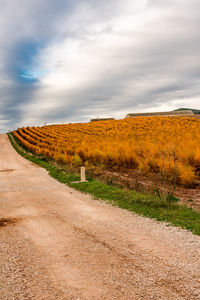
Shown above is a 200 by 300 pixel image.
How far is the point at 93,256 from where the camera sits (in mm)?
4988

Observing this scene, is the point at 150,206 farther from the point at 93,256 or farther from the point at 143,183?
the point at 143,183

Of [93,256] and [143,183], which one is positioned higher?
[93,256]

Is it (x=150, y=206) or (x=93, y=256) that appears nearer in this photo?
(x=93, y=256)

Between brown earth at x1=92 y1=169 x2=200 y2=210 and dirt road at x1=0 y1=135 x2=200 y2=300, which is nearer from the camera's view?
dirt road at x1=0 y1=135 x2=200 y2=300

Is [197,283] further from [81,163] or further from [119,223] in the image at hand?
[81,163]

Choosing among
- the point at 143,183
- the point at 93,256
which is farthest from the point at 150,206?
the point at 143,183

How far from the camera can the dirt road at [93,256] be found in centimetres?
388

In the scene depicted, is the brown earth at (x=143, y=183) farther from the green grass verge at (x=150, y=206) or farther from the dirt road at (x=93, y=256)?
the dirt road at (x=93, y=256)

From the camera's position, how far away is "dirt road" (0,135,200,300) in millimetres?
3883

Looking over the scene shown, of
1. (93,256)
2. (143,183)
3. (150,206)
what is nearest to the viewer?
(93,256)

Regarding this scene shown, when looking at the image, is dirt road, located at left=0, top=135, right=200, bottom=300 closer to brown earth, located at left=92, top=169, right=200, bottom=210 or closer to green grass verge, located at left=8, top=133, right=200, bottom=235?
green grass verge, located at left=8, top=133, right=200, bottom=235

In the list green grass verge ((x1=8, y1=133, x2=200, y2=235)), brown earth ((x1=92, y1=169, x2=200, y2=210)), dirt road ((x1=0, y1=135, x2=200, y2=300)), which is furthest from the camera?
brown earth ((x1=92, y1=169, x2=200, y2=210))

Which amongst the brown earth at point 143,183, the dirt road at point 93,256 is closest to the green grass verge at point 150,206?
the dirt road at point 93,256

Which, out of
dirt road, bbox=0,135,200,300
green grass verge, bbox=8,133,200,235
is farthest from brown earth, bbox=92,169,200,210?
dirt road, bbox=0,135,200,300
